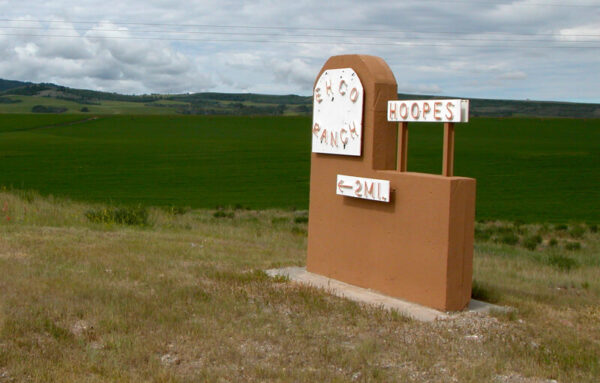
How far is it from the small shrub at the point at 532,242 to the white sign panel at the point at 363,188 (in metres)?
11.4

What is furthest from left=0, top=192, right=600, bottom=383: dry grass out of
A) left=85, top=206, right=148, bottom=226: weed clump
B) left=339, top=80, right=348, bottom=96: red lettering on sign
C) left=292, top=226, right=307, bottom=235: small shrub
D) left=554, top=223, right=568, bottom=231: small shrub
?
left=554, top=223, right=568, bottom=231: small shrub

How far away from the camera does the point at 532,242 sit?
20734 mm

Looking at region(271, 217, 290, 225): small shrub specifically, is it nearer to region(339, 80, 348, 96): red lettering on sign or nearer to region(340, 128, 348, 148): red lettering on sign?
region(340, 128, 348, 148): red lettering on sign

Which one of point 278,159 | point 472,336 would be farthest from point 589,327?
point 278,159

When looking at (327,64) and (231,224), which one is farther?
(231,224)

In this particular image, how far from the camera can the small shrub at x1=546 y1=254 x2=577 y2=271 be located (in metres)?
15.7

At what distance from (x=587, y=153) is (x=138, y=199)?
1681 inches

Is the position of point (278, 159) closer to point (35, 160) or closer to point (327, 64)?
point (35, 160)

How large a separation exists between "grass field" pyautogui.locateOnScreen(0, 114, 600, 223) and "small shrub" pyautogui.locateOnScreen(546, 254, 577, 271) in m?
10.0

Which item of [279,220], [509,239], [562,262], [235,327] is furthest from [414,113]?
[279,220]

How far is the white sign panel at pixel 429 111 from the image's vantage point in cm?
887

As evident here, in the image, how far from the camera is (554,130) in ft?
305

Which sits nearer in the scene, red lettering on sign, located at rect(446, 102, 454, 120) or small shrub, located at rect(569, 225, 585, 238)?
red lettering on sign, located at rect(446, 102, 454, 120)

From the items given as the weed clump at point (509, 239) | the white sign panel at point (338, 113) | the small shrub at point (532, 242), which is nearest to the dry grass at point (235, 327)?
the white sign panel at point (338, 113)
